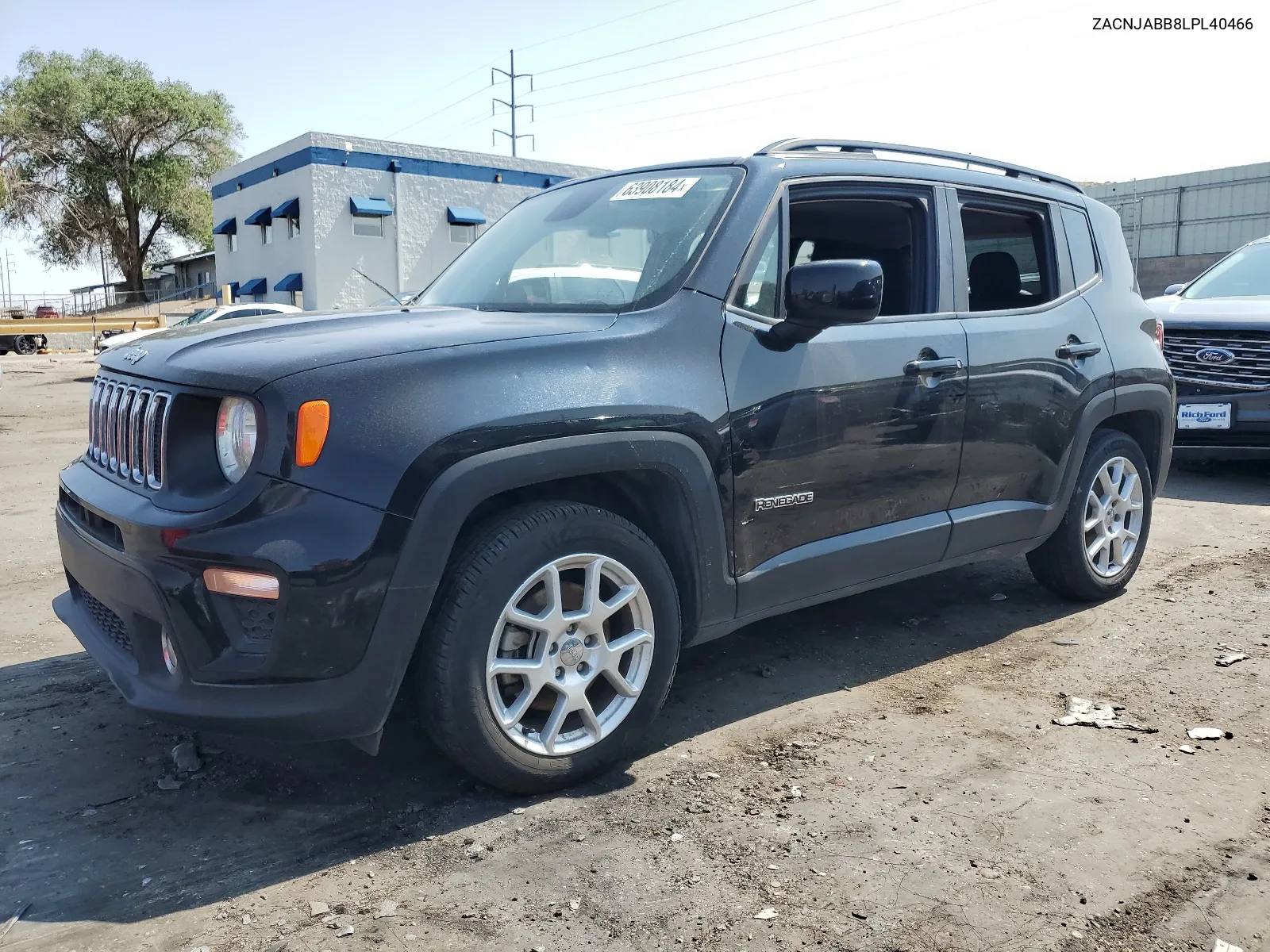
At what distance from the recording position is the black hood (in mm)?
2807

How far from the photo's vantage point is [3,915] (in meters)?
2.53

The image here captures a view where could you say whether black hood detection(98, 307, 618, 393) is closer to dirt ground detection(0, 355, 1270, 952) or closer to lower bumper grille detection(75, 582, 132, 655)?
lower bumper grille detection(75, 582, 132, 655)

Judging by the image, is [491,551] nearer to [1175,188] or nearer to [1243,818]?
[1243,818]

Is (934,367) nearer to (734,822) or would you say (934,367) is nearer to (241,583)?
(734,822)

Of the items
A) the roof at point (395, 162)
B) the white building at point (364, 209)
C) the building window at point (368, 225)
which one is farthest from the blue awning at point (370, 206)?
the roof at point (395, 162)

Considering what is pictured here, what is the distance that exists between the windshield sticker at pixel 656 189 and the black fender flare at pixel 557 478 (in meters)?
1.09

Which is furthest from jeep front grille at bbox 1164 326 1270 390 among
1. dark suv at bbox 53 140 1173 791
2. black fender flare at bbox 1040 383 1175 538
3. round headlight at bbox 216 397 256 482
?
round headlight at bbox 216 397 256 482

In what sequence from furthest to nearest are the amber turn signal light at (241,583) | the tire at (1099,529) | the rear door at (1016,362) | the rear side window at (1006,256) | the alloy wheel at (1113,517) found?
the alloy wheel at (1113,517) → the tire at (1099,529) → the rear side window at (1006,256) → the rear door at (1016,362) → the amber turn signal light at (241,583)

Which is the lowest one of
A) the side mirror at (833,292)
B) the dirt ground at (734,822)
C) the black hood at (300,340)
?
the dirt ground at (734,822)

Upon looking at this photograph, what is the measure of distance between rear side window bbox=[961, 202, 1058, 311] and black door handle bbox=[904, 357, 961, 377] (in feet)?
1.31

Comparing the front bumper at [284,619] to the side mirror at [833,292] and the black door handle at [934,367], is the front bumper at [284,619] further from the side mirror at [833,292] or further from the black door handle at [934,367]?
the black door handle at [934,367]

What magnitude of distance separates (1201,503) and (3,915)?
766cm

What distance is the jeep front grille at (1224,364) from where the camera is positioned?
25.9 ft

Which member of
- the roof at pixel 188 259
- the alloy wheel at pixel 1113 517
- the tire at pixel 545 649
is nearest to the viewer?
the tire at pixel 545 649
